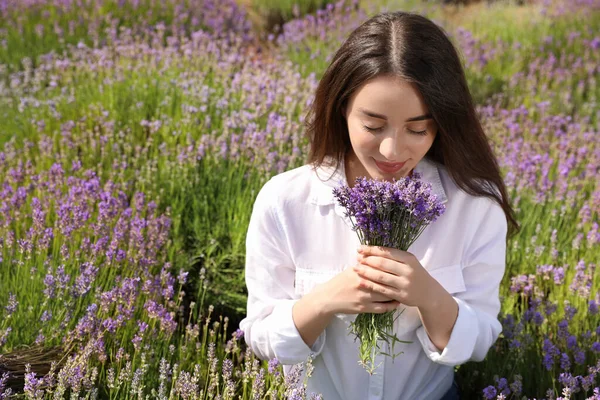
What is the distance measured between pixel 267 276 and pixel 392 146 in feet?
1.85

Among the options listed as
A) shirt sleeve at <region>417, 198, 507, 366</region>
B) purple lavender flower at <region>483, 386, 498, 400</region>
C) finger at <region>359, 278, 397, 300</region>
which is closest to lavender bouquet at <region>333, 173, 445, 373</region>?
finger at <region>359, 278, 397, 300</region>

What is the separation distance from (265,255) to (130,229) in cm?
93

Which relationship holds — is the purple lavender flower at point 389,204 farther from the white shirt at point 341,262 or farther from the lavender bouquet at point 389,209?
the white shirt at point 341,262

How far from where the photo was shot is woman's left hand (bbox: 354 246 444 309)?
1.97 metres

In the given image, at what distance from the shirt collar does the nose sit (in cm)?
25

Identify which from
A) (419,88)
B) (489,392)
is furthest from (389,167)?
(489,392)

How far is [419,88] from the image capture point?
211 centimetres

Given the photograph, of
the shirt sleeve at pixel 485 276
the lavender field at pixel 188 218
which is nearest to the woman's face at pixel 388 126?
the shirt sleeve at pixel 485 276

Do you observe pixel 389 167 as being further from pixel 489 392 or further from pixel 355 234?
pixel 489 392

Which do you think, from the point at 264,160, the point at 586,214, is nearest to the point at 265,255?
the point at 264,160

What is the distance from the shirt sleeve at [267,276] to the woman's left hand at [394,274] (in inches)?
13.6

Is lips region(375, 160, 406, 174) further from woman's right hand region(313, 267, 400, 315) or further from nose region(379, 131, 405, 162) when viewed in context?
woman's right hand region(313, 267, 400, 315)

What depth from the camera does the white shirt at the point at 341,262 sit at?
2324mm

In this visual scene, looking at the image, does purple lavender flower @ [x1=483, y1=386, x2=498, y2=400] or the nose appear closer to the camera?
the nose
